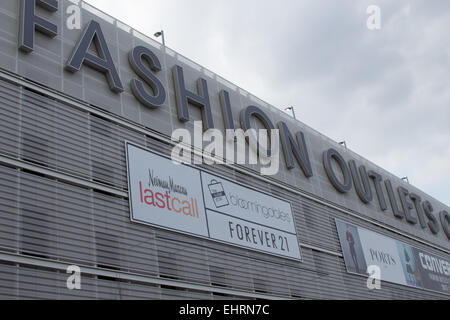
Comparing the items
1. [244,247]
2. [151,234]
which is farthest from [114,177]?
[244,247]

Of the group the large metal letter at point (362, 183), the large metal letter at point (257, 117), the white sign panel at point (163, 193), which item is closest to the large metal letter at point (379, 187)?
the large metal letter at point (362, 183)

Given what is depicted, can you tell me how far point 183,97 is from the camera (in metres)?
22.6

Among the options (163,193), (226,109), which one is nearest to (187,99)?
(226,109)

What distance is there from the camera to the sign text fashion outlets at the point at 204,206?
61.3 ft

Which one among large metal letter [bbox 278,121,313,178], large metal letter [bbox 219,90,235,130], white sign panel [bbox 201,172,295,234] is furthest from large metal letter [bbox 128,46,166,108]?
large metal letter [bbox 278,121,313,178]

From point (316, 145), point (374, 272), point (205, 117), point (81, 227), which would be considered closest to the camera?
point (81, 227)

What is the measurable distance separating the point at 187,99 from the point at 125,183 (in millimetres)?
5864

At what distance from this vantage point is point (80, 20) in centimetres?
2028

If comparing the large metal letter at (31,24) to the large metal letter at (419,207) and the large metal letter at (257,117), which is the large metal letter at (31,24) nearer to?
the large metal letter at (257,117)

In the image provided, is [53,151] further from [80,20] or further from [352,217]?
[352,217]

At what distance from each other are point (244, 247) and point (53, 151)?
8.03 meters

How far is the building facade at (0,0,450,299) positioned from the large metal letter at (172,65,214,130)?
2.3 inches

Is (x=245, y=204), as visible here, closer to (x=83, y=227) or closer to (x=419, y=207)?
(x=83, y=227)

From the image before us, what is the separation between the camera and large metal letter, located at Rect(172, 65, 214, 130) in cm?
2220
